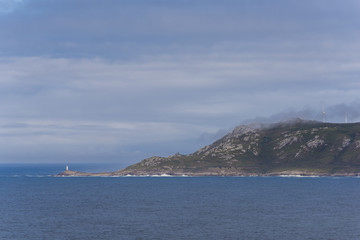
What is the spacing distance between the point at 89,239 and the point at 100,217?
132 ft

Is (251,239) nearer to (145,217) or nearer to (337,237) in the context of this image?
(337,237)

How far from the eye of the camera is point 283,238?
413 ft

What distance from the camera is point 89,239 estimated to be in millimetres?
126000

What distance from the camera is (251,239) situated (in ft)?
412

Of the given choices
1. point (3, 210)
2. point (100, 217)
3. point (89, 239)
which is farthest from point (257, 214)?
point (3, 210)

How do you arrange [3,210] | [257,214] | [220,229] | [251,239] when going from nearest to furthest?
[251,239]
[220,229]
[257,214]
[3,210]

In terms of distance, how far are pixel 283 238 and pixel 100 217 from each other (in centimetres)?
6853

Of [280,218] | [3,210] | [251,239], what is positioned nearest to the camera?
[251,239]

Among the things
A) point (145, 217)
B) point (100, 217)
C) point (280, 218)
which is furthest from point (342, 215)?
point (100, 217)

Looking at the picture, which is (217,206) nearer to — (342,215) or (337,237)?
(342,215)

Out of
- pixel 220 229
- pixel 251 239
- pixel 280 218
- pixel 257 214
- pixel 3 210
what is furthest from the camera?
pixel 3 210

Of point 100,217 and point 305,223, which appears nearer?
point 305,223

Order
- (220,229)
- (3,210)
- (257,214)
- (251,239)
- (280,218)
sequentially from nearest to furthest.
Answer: (251,239) < (220,229) < (280,218) < (257,214) < (3,210)

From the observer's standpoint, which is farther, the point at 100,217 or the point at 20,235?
the point at 100,217
